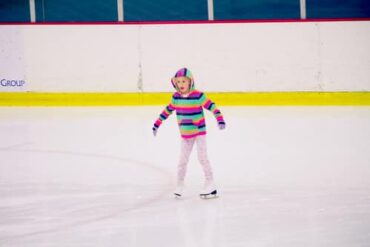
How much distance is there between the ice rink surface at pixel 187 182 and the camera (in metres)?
3.94

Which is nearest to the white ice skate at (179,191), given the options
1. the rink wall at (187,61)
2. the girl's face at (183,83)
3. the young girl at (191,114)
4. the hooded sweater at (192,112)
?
the young girl at (191,114)

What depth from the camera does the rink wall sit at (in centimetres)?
941

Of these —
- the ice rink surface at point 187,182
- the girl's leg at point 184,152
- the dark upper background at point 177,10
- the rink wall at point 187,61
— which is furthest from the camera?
the dark upper background at point 177,10

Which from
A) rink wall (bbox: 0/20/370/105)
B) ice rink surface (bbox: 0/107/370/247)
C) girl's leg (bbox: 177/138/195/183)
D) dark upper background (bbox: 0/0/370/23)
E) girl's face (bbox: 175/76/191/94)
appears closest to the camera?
ice rink surface (bbox: 0/107/370/247)

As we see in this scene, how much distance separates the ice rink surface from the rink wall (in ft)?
1.85

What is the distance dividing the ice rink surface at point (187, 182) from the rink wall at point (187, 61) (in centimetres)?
57

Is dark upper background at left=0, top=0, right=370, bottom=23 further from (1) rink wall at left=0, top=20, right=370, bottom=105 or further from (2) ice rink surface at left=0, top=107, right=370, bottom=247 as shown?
(2) ice rink surface at left=0, top=107, right=370, bottom=247

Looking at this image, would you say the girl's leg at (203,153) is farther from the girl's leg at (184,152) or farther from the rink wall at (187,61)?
the rink wall at (187,61)

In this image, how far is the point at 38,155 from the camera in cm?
667

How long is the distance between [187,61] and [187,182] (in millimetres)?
4407

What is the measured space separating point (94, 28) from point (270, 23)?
7.91ft

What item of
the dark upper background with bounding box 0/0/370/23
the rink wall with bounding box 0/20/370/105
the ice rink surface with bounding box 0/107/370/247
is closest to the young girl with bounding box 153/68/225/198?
the ice rink surface with bounding box 0/107/370/247

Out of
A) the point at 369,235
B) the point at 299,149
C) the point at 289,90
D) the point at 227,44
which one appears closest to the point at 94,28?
the point at 227,44

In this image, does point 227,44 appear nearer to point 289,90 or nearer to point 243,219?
point 289,90
